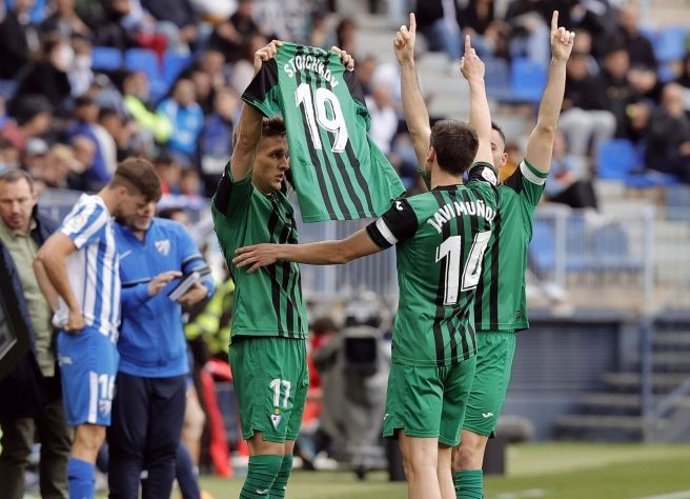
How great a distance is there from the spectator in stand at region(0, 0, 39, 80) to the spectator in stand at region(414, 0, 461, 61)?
7.68m

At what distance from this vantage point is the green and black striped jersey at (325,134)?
8609mm

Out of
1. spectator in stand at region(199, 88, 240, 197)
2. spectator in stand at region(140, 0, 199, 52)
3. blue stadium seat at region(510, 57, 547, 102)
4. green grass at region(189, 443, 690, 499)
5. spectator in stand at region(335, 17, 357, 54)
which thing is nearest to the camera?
green grass at region(189, 443, 690, 499)

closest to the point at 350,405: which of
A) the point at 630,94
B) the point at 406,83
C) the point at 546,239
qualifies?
the point at 546,239

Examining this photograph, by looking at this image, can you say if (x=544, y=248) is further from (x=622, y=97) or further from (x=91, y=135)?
(x=91, y=135)

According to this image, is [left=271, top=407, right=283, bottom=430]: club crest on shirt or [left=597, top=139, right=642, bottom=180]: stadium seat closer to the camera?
[left=271, top=407, right=283, bottom=430]: club crest on shirt

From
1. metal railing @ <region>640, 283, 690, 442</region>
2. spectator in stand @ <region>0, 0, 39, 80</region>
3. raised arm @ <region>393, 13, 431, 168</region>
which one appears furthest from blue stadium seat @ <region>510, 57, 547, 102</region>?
raised arm @ <region>393, 13, 431, 168</region>

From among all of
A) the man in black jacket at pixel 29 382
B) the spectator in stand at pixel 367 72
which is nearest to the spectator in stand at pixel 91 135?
the spectator in stand at pixel 367 72

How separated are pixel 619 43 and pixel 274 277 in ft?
61.0

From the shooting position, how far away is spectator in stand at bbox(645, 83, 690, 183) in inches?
971

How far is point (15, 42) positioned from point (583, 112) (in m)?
8.52

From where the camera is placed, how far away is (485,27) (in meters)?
26.4

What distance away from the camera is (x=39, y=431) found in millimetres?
11195

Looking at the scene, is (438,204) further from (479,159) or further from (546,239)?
(546,239)

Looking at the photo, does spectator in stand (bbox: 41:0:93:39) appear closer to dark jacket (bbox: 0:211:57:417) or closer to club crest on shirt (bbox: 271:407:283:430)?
dark jacket (bbox: 0:211:57:417)
